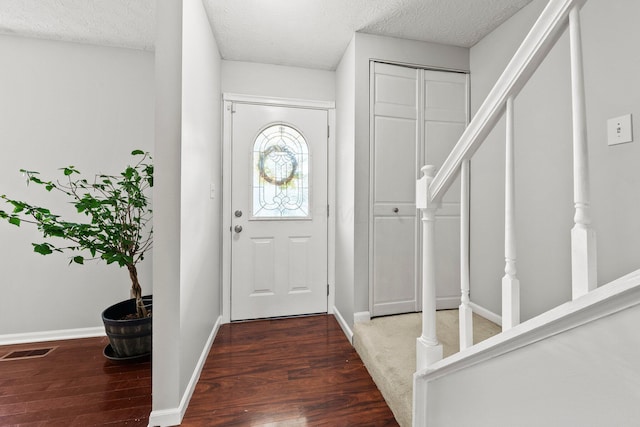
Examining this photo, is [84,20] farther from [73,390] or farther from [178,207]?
[73,390]

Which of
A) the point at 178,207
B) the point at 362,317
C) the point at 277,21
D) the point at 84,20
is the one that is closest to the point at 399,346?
the point at 362,317

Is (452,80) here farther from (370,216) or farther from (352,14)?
(370,216)

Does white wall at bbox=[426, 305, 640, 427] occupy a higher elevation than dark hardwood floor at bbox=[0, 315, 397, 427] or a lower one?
higher

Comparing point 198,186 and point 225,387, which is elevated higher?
point 198,186

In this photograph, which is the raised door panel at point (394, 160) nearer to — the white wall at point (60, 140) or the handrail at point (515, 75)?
the handrail at point (515, 75)

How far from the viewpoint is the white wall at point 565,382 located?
0.54 meters

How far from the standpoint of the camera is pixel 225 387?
1.61m

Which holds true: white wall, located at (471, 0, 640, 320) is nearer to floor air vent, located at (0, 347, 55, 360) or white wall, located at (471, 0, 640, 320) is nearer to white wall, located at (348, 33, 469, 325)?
white wall, located at (348, 33, 469, 325)

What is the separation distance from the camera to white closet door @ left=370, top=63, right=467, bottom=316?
2.15 metres

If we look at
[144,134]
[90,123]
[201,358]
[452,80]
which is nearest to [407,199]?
[452,80]

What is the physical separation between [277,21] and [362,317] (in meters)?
2.32

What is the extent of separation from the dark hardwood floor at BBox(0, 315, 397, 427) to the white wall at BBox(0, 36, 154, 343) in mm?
310

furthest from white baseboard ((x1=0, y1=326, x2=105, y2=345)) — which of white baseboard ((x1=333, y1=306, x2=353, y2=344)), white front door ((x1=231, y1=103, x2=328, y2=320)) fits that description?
white baseboard ((x1=333, y1=306, x2=353, y2=344))

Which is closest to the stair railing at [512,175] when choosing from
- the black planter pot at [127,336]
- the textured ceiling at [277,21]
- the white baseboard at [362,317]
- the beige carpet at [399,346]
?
the beige carpet at [399,346]
